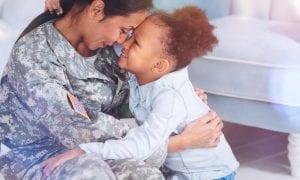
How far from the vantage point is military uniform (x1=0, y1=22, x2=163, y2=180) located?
0.69 m

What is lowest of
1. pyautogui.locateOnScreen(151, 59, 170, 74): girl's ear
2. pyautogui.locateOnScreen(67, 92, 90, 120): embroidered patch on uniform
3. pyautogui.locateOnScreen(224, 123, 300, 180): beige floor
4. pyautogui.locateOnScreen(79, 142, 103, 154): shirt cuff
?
pyautogui.locateOnScreen(224, 123, 300, 180): beige floor

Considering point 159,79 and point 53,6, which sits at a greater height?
point 53,6

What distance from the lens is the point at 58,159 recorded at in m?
0.70

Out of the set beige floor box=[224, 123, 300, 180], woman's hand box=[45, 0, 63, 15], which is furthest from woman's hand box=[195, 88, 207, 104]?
woman's hand box=[45, 0, 63, 15]

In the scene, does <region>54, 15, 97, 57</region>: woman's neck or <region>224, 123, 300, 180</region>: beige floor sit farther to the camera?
<region>224, 123, 300, 180</region>: beige floor

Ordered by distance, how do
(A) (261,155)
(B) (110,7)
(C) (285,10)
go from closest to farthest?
(B) (110,7), (C) (285,10), (A) (261,155)

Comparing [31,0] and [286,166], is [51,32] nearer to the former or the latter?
[31,0]

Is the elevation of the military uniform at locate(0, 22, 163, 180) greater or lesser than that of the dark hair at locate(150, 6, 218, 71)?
lesser

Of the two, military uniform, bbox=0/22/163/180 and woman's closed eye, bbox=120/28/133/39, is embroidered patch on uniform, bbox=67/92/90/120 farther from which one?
woman's closed eye, bbox=120/28/133/39

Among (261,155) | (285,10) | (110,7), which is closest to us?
(110,7)

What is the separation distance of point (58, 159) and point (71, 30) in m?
0.17

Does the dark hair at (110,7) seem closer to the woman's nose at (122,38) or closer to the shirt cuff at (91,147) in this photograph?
the woman's nose at (122,38)

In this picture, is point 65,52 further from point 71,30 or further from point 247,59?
point 247,59

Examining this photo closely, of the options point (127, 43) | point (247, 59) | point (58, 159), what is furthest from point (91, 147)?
point (247, 59)
